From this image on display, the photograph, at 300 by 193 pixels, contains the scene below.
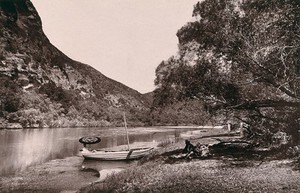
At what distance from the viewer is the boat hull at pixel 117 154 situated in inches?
1459

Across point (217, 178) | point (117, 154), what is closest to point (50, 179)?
point (117, 154)

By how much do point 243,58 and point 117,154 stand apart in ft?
70.1

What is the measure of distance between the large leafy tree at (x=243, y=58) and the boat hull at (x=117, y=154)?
12.0 meters

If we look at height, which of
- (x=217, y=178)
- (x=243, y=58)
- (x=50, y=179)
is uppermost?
(x=243, y=58)

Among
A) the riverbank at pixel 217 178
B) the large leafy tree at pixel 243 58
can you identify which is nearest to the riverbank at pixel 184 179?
the riverbank at pixel 217 178

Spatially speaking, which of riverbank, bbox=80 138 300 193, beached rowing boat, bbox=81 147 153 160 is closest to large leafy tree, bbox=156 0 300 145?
riverbank, bbox=80 138 300 193

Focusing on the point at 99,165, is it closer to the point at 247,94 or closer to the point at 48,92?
the point at 247,94

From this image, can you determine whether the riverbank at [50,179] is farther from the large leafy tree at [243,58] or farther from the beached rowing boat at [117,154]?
the large leafy tree at [243,58]

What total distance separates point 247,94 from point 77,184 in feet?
46.9

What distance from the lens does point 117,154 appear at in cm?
3706

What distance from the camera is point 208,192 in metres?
15.8

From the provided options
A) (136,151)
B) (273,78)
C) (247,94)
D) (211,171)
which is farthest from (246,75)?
(136,151)

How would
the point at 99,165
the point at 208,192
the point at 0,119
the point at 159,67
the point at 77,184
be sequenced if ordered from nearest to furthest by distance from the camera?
1. the point at 208,192
2. the point at 77,184
3. the point at 159,67
4. the point at 99,165
5. the point at 0,119

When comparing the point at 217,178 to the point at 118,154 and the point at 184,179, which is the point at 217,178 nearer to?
the point at 184,179
